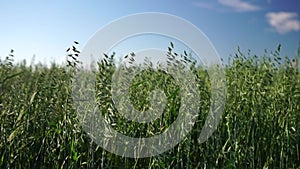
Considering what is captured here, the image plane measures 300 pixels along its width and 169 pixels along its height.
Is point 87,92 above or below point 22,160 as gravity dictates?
above

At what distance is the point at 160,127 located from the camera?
247cm

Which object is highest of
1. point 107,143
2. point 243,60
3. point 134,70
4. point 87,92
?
point 243,60

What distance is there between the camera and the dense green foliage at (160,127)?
7.65ft

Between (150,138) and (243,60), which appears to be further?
(243,60)

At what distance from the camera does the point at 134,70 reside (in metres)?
2.74

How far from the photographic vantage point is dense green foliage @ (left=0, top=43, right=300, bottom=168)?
2332mm

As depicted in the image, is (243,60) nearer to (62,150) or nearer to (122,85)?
(122,85)

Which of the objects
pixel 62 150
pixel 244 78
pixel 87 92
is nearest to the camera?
pixel 62 150

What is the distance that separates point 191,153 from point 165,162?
0.72ft

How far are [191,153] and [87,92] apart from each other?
74 cm

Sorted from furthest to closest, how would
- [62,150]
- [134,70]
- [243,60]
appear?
1. [243,60]
2. [134,70]
3. [62,150]

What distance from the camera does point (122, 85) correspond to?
2592mm

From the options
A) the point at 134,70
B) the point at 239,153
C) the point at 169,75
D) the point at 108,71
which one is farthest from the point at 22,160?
the point at 239,153

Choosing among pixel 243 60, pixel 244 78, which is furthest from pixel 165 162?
pixel 243 60
